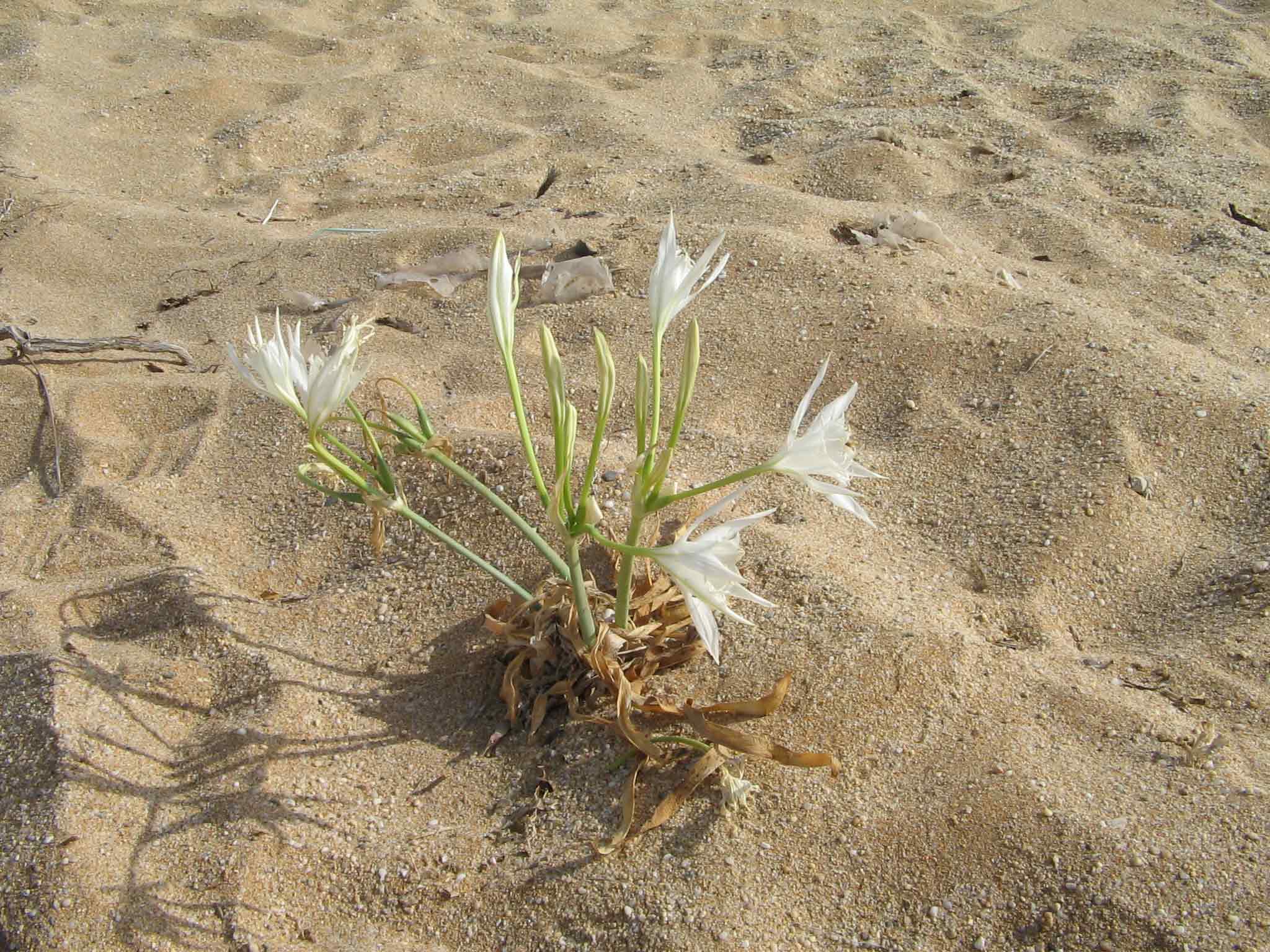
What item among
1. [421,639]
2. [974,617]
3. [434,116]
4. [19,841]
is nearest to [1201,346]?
[974,617]

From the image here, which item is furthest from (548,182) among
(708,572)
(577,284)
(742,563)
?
(708,572)

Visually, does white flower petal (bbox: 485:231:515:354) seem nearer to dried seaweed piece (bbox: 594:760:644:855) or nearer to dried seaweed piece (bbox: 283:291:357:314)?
dried seaweed piece (bbox: 594:760:644:855)

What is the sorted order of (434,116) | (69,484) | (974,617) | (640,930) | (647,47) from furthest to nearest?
(647,47) → (434,116) → (69,484) → (974,617) → (640,930)

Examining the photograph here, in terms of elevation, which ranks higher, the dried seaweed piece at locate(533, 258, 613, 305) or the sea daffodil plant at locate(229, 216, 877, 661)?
the sea daffodil plant at locate(229, 216, 877, 661)

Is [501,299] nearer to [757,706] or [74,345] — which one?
[757,706]

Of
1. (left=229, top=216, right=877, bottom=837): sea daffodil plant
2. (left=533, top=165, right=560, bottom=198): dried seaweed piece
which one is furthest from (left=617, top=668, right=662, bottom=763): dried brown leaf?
(left=533, top=165, right=560, bottom=198): dried seaweed piece

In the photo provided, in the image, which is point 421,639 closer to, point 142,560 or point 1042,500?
point 142,560

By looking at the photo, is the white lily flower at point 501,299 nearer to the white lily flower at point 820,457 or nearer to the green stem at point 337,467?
the green stem at point 337,467
